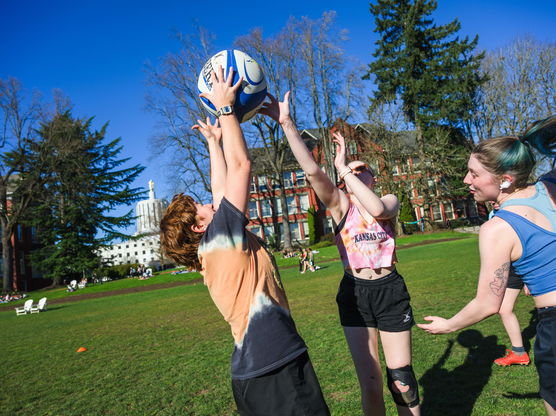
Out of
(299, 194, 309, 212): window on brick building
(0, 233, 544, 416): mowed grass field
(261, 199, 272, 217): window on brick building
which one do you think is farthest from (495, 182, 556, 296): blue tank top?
(261, 199, 272, 217): window on brick building

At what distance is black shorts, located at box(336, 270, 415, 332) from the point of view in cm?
316

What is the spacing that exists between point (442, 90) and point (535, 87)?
9.11 m

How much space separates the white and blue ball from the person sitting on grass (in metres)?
0.56

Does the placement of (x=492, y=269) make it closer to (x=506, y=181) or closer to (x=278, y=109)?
(x=506, y=181)

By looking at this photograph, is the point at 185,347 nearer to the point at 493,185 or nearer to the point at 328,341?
the point at 328,341

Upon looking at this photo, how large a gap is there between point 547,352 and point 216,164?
245 centimetres

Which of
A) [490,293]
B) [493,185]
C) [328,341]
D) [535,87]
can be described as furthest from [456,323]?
[535,87]

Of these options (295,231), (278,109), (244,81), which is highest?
(244,81)

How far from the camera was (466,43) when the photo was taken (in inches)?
1667

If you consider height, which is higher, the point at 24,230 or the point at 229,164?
the point at 24,230

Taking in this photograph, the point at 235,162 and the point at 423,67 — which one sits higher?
the point at 423,67

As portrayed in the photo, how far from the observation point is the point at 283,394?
6.63 feet

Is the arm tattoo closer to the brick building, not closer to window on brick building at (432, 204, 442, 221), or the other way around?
the brick building

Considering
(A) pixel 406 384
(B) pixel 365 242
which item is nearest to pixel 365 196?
(B) pixel 365 242
